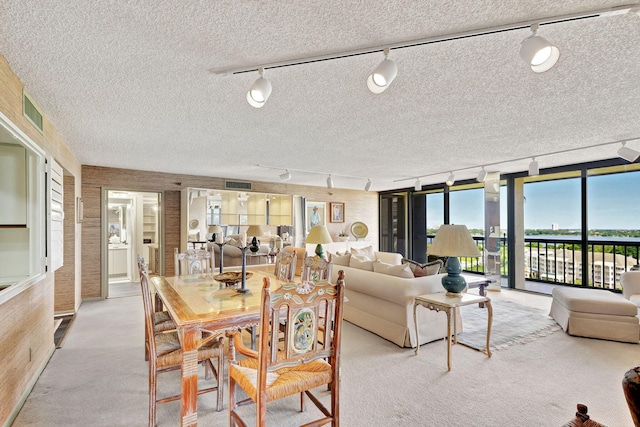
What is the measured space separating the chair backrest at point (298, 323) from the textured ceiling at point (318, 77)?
4.49 ft

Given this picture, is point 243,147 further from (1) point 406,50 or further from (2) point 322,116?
(1) point 406,50

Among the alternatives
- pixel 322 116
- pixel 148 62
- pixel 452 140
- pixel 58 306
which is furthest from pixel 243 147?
pixel 58 306

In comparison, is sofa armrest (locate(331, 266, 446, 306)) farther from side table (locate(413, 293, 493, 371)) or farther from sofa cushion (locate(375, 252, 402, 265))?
sofa cushion (locate(375, 252, 402, 265))

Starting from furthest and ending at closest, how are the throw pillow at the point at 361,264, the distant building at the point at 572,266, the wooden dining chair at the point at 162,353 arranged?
the distant building at the point at 572,266 → the throw pillow at the point at 361,264 → the wooden dining chair at the point at 162,353

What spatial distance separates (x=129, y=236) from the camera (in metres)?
7.48

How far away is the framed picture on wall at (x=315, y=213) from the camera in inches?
321

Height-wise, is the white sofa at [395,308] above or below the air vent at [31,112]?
below

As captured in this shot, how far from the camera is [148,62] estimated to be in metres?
2.00

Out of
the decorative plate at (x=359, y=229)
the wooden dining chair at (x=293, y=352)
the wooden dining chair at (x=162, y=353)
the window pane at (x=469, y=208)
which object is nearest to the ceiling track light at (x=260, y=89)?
the wooden dining chair at (x=293, y=352)

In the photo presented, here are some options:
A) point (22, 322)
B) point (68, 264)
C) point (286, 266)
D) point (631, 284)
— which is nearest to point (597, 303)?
point (631, 284)

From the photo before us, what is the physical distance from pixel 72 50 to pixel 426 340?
386 cm

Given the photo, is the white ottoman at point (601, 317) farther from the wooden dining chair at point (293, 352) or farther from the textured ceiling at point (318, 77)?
the wooden dining chair at point (293, 352)

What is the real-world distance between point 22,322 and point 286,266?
84.4 inches

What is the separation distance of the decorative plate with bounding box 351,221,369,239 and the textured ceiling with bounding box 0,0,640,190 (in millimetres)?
4699
